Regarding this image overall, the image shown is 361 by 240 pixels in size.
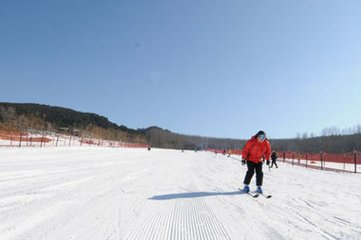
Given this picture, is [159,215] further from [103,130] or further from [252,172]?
[103,130]

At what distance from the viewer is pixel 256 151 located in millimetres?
8383

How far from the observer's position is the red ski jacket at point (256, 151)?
8.37 meters

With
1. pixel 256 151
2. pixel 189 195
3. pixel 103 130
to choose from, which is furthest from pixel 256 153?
pixel 103 130

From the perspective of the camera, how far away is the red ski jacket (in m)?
8.37

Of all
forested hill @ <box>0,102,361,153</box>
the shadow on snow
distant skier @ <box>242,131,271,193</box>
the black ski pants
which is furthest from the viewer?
forested hill @ <box>0,102,361,153</box>

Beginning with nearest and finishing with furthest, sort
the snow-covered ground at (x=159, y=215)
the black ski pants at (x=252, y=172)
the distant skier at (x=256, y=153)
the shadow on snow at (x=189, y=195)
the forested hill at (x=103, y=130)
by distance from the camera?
the snow-covered ground at (x=159, y=215)
the shadow on snow at (x=189, y=195)
the black ski pants at (x=252, y=172)
the distant skier at (x=256, y=153)
the forested hill at (x=103, y=130)

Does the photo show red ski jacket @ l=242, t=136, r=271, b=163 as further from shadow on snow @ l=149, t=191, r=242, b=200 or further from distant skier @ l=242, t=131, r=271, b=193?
shadow on snow @ l=149, t=191, r=242, b=200

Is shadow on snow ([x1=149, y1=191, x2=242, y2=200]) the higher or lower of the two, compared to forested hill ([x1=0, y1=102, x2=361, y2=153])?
lower

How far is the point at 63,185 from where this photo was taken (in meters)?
7.39

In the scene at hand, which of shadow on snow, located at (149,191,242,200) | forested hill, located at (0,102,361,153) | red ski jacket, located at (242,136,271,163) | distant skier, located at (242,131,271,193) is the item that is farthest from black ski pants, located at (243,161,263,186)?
forested hill, located at (0,102,361,153)

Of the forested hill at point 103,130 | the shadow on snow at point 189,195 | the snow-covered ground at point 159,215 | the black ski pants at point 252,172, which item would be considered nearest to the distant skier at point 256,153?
the black ski pants at point 252,172

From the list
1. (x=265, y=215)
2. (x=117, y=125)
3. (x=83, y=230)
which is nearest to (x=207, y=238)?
(x=83, y=230)

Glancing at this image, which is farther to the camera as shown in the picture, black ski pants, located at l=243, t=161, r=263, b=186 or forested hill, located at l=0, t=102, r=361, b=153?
forested hill, located at l=0, t=102, r=361, b=153

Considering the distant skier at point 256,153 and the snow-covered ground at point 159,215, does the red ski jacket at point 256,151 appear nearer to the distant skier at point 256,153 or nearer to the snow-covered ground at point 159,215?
the distant skier at point 256,153
